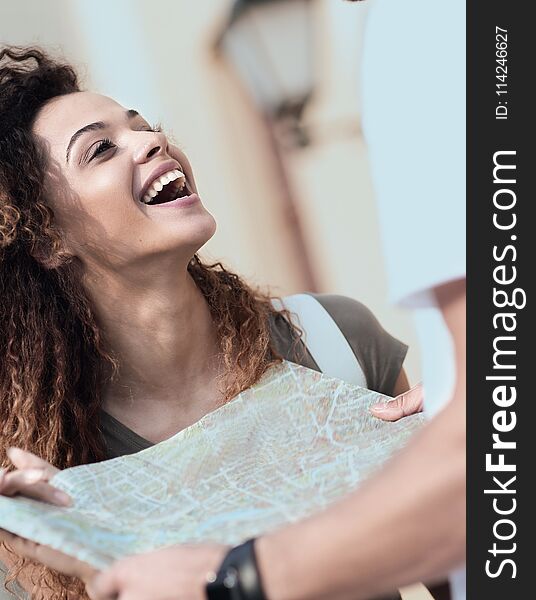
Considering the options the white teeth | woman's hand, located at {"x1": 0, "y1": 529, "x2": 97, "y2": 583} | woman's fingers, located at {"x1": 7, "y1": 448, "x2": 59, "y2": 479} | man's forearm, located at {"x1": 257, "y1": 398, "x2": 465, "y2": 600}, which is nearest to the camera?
man's forearm, located at {"x1": 257, "y1": 398, "x2": 465, "y2": 600}

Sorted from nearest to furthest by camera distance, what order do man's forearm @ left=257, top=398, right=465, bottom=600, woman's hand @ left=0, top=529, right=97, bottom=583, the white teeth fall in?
man's forearm @ left=257, top=398, right=465, bottom=600 → woman's hand @ left=0, top=529, right=97, bottom=583 → the white teeth

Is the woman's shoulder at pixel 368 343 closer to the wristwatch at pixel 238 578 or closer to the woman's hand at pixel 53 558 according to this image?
the woman's hand at pixel 53 558

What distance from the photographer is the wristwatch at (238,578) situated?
876 mm

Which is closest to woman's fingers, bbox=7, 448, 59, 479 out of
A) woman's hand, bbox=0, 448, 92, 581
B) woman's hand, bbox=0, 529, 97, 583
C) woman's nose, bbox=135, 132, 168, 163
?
woman's hand, bbox=0, 448, 92, 581

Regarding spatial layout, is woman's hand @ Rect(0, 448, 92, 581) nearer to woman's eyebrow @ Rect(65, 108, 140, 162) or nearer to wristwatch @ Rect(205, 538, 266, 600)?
wristwatch @ Rect(205, 538, 266, 600)

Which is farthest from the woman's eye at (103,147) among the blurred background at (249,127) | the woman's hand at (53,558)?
the blurred background at (249,127)

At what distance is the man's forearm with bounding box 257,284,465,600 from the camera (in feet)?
2.72

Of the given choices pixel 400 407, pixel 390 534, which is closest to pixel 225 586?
pixel 390 534

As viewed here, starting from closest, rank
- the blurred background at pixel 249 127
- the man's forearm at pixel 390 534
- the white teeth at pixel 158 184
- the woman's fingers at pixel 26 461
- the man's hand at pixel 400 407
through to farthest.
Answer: the man's forearm at pixel 390 534, the woman's fingers at pixel 26 461, the man's hand at pixel 400 407, the white teeth at pixel 158 184, the blurred background at pixel 249 127

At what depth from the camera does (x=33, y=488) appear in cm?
121

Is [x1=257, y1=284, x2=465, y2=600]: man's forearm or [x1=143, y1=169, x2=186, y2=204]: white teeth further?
[x1=143, y1=169, x2=186, y2=204]: white teeth

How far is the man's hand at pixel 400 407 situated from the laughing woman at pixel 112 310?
0.25m

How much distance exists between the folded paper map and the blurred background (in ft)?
7.65

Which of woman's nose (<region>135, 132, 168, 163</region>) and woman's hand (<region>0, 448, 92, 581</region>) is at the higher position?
woman's nose (<region>135, 132, 168, 163</region>)
